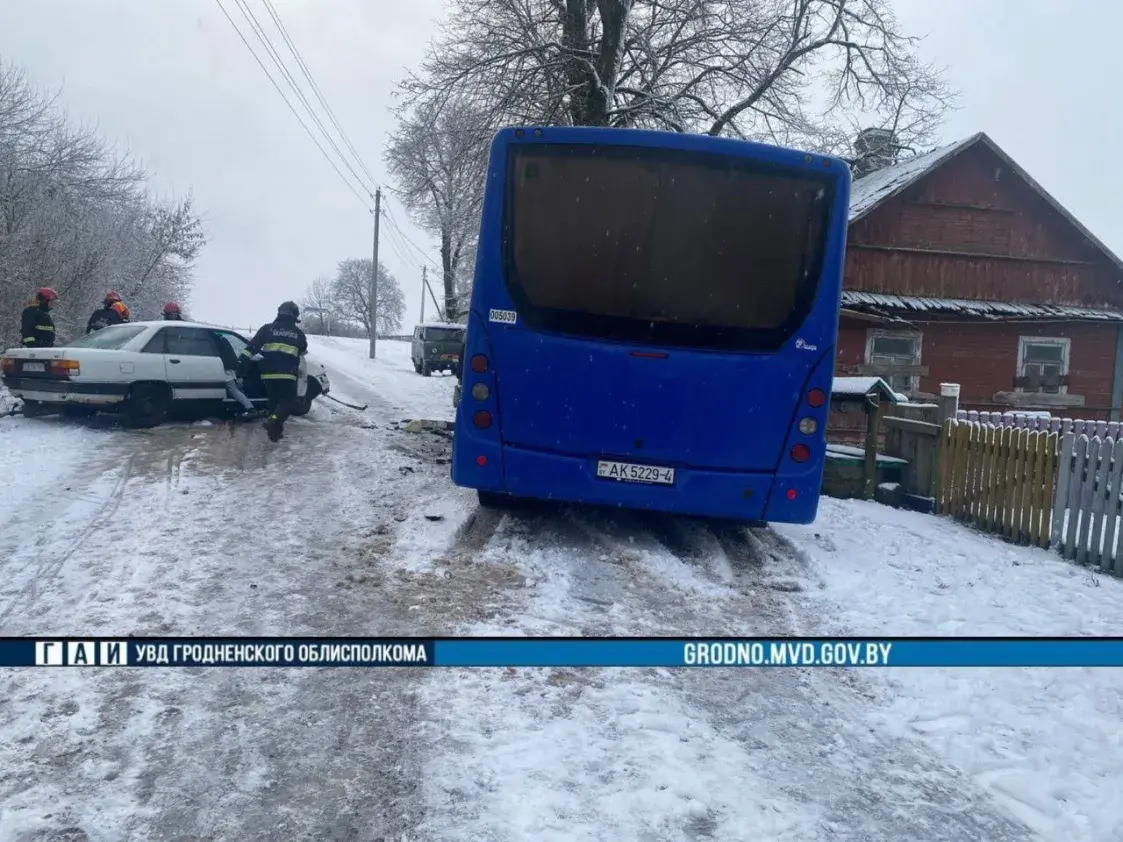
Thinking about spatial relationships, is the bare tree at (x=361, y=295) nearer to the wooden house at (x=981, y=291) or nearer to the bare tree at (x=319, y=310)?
the bare tree at (x=319, y=310)

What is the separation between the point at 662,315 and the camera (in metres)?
6.06

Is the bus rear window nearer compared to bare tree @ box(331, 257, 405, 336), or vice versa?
the bus rear window

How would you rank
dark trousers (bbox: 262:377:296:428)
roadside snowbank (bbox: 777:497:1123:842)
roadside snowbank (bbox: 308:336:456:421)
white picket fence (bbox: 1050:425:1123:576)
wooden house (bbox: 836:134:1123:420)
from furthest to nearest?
wooden house (bbox: 836:134:1123:420) < roadside snowbank (bbox: 308:336:456:421) < dark trousers (bbox: 262:377:296:428) < white picket fence (bbox: 1050:425:1123:576) < roadside snowbank (bbox: 777:497:1123:842)

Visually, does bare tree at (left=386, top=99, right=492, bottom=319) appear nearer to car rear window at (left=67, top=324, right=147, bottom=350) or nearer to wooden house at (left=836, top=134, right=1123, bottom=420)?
car rear window at (left=67, top=324, right=147, bottom=350)

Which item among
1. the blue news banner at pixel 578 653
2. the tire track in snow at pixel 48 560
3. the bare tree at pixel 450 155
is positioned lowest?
the tire track in snow at pixel 48 560

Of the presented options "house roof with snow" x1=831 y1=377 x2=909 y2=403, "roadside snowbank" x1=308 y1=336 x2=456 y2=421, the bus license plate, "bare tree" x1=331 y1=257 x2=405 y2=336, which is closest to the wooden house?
"house roof with snow" x1=831 y1=377 x2=909 y2=403

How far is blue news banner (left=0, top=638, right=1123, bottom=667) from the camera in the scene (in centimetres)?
309

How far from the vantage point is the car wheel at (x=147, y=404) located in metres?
11.2

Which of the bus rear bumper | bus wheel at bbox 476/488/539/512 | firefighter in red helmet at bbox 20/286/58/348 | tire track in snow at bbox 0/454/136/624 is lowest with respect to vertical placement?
tire track in snow at bbox 0/454/136/624

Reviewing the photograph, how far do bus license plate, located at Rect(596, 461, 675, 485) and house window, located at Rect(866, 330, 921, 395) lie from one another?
48.0 feet

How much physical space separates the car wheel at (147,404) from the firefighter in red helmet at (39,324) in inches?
69.2

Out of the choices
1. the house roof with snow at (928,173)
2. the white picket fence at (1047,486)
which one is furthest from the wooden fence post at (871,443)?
the house roof with snow at (928,173)

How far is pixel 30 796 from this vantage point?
2.90 metres

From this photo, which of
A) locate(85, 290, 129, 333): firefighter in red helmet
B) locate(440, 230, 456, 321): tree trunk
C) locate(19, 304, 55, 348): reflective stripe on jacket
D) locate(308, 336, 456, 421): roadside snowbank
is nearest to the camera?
locate(19, 304, 55, 348): reflective stripe on jacket
